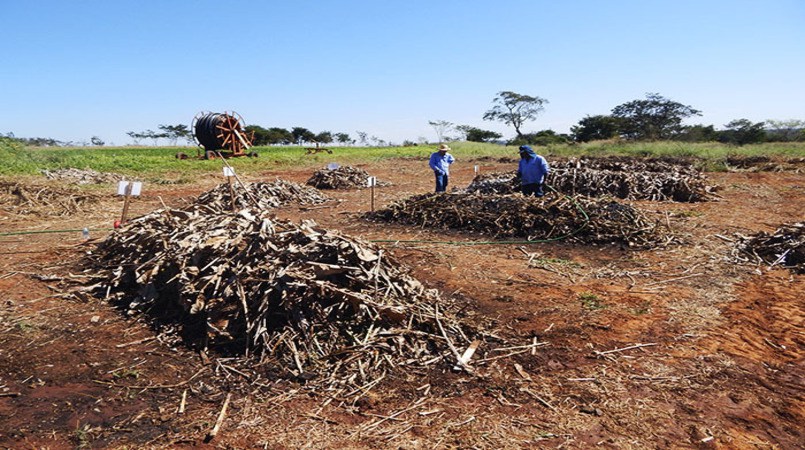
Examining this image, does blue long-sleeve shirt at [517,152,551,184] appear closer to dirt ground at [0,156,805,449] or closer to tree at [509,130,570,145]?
dirt ground at [0,156,805,449]

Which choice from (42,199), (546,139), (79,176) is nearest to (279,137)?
(546,139)

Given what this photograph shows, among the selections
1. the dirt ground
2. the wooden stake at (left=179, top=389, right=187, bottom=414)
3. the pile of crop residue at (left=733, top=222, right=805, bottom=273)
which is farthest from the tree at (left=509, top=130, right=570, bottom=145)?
the wooden stake at (left=179, top=389, right=187, bottom=414)

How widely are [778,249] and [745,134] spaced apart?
38.3 metres

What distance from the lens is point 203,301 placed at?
3.92 m

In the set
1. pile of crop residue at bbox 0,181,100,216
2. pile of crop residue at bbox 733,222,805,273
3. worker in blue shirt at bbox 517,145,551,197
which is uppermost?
worker in blue shirt at bbox 517,145,551,197

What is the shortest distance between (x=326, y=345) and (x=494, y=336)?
143 cm

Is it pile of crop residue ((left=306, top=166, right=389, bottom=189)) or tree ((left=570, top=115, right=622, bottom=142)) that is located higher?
tree ((left=570, top=115, right=622, bottom=142))

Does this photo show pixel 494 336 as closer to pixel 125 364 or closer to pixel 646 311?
pixel 646 311

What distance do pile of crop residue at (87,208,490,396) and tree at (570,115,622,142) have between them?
41829mm

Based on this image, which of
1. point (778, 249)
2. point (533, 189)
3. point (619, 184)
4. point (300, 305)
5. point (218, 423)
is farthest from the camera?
point (619, 184)

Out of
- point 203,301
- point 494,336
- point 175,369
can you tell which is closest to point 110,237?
point 203,301

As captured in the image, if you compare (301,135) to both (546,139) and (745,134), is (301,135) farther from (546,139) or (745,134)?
(745,134)

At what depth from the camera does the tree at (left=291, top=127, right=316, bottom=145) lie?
60125 millimetres

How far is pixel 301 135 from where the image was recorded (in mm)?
60688
